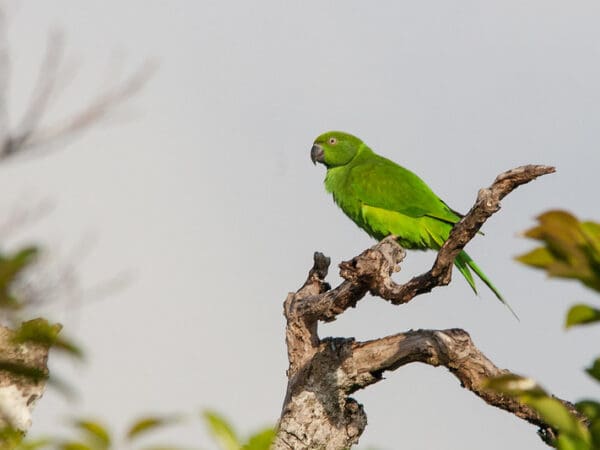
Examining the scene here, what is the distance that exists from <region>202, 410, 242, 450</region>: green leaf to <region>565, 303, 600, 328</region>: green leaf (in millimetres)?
451

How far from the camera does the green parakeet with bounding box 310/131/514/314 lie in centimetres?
645

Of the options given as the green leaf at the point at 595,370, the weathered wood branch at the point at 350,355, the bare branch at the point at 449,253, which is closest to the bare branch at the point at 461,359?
the weathered wood branch at the point at 350,355

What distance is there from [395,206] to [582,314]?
547cm

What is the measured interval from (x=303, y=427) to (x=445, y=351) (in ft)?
2.91

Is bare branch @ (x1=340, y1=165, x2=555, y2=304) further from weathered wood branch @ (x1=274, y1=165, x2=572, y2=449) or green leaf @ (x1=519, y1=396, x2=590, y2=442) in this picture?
green leaf @ (x1=519, y1=396, x2=590, y2=442)

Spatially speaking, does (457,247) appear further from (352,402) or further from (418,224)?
(418,224)

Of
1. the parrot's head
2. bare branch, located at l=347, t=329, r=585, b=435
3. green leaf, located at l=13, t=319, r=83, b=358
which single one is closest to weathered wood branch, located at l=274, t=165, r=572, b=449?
bare branch, located at l=347, t=329, r=585, b=435

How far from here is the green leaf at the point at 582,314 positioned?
1.08 meters

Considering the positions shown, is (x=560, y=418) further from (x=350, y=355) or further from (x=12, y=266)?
(x=350, y=355)

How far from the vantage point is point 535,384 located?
114 cm

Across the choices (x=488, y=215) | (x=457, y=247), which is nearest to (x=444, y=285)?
(x=457, y=247)

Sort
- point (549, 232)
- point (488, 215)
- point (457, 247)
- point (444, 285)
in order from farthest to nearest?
point (444, 285) < point (457, 247) < point (488, 215) < point (549, 232)

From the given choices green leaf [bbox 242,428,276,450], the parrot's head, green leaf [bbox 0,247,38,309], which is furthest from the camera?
the parrot's head

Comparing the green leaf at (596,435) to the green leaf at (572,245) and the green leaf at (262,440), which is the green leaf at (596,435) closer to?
the green leaf at (572,245)
